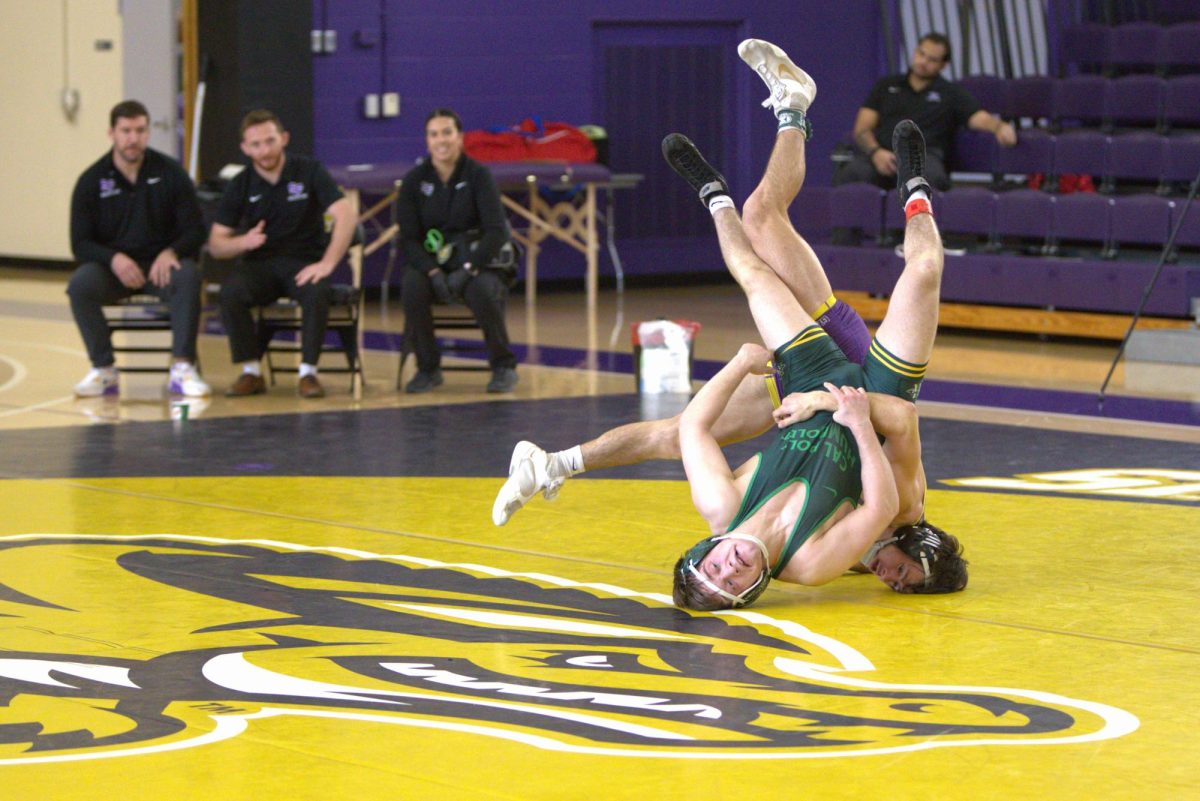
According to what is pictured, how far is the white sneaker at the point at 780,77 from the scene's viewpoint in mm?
5691

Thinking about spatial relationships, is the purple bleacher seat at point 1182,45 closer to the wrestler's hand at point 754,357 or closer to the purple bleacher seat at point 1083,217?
the purple bleacher seat at point 1083,217

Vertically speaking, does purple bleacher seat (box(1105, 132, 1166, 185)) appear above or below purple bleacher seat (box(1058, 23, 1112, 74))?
below

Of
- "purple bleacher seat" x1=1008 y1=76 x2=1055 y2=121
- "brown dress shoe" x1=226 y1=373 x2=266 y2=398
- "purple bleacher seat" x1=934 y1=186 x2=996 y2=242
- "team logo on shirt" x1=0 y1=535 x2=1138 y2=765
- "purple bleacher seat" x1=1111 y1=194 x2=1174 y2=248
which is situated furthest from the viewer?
"purple bleacher seat" x1=1008 y1=76 x2=1055 y2=121

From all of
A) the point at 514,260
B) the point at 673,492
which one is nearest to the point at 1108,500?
the point at 673,492

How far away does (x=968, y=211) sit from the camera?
11.2 metres

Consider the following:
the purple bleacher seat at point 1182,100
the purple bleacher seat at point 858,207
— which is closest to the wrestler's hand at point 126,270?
the purple bleacher seat at point 858,207

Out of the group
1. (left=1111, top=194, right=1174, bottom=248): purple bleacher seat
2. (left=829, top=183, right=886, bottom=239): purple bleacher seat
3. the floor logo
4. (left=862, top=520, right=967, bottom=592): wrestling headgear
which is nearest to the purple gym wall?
(left=829, top=183, right=886, bottom=239): purple bleacher seat

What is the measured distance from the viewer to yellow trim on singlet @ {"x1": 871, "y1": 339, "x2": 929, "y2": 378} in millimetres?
4828

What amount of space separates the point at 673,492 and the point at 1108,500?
1401mm

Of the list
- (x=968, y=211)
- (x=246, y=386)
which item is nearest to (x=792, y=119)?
(x=246, y=386)

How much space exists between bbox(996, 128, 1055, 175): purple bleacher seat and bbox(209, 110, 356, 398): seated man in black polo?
4489 millimetres

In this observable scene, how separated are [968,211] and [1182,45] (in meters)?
1.77

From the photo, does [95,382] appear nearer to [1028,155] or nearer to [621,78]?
[1028,155]

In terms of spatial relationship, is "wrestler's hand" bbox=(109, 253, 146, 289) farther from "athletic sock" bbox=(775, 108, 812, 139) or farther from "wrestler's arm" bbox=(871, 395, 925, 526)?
"wrestler's arm" bbox=(871, 395, 925, 526)
